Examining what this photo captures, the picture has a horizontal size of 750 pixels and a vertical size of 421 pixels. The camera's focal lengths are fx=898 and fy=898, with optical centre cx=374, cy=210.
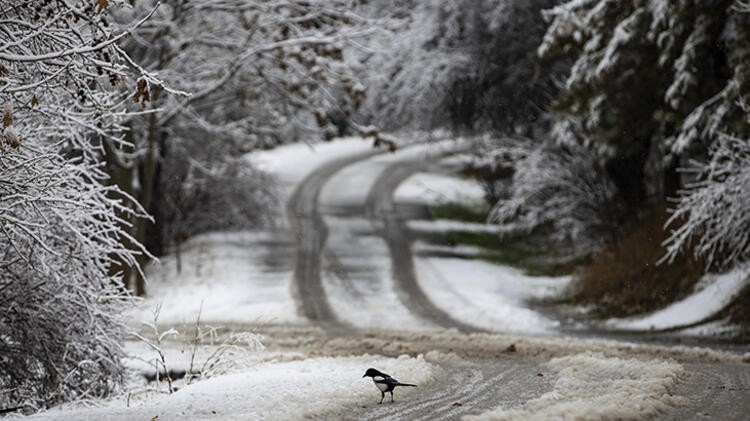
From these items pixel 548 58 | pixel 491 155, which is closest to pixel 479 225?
pixel 491 155

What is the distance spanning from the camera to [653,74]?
18203 millimetres

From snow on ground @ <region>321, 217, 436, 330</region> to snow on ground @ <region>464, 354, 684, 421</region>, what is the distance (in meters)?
7.19

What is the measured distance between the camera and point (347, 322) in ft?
59.8

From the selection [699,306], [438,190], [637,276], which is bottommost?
[699,306]

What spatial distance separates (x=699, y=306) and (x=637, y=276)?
8.08 feet

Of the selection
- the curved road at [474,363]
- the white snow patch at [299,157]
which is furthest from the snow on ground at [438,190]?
the curved road at [474,363]

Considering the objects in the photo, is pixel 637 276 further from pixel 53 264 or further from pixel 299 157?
pixel 299 157

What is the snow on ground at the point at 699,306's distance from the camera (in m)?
16.3

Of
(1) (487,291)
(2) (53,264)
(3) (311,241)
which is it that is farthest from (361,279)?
(2) (53,264)

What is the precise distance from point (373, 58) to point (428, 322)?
14.7m

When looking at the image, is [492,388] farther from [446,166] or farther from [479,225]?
[446,166]

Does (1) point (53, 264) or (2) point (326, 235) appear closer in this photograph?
(1) point (53, 264)

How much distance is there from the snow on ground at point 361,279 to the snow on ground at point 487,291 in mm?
1002

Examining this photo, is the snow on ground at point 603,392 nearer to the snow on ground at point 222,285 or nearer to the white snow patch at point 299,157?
the snow on ground at point 222,285
